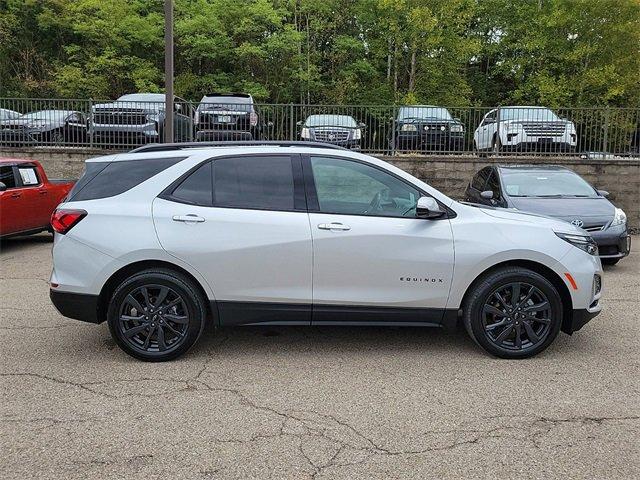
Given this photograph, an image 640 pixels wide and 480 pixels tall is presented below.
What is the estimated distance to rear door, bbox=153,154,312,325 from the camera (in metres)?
4.67

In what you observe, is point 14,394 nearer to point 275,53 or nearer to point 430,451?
point 430,451

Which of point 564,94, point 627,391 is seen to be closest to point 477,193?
point 627,391

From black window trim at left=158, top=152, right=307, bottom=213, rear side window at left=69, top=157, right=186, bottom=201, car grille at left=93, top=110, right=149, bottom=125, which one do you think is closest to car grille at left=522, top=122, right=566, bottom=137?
car grille at left=93, top=110, right=149, bottom=125

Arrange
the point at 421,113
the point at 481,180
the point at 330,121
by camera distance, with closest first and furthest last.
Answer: the point at 481,180 < the point at 330,121 < the point at 421,113

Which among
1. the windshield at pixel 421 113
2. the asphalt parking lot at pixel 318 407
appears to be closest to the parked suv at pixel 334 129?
the windshield at pixel 421 113

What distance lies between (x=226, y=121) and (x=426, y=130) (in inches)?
196

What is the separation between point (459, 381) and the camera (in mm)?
4414

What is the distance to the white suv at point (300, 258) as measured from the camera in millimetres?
4680

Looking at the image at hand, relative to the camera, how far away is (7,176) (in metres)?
10.2

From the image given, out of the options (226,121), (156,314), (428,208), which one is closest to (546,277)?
(428,208)

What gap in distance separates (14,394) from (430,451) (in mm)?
2852

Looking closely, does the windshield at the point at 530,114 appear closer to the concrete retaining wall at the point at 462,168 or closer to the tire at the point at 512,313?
the concrete retaining wall at the point at 462,168

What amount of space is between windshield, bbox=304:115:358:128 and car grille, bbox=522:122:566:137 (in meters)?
4.18

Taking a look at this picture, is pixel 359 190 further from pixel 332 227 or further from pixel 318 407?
pixel 318 407
